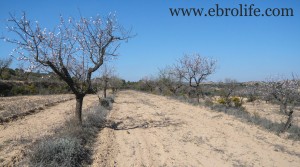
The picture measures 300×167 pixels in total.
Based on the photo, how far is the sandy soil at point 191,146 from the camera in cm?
957

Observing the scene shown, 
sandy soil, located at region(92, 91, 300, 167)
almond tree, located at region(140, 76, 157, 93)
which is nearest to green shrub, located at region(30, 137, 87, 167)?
sandy soil, located at region(92, 91, 300, 167)

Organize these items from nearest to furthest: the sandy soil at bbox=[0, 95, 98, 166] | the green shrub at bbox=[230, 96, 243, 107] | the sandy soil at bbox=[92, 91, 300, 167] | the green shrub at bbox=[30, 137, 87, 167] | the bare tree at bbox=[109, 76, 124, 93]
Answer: the green shrub at bbox=[30, 137, 87, 167], the sandy soil at bbox=[0, 95, 98, 166], the sandy soil at bbox=[92, 91, 300, 167], the green shrub at bbox=[230, 96, 243, 107], the bare tree at bbox=[109, 76, 124, 93]

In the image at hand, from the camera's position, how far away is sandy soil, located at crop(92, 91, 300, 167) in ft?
31.4

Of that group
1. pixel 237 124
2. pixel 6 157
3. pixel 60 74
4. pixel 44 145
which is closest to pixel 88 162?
pixel 44 145

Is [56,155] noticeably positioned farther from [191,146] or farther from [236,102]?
[236,102]

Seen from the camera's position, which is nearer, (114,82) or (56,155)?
(56,155)

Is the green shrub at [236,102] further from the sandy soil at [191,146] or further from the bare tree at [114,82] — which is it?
the bare tree at [114,82]

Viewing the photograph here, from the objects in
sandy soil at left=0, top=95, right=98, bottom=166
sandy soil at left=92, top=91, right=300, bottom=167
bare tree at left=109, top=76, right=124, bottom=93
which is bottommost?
sandy soil at left=92, top=91, right=300, bottom=167

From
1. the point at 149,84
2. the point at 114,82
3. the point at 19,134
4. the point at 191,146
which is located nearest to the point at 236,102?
the point at 191,146

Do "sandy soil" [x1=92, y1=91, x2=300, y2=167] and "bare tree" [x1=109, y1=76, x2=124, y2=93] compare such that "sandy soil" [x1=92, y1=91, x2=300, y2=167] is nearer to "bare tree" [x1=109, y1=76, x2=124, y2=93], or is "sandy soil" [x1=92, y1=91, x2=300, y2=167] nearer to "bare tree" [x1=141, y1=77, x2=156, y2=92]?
"bare tree" [x1=109, y1=76, x2=124, y2=93]

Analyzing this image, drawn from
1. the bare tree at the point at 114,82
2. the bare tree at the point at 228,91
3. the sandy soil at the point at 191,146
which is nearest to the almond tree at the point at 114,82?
the bare tree at the point at 114,82

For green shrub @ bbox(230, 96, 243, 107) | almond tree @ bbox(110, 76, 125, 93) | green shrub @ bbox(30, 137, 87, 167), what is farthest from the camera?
almond tree @ bbox(110, 76, 125, 93)

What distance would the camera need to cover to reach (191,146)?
11438mm

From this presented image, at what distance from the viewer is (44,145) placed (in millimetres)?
8648
